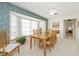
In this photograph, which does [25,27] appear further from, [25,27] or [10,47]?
[10,47]

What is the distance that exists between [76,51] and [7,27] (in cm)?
136

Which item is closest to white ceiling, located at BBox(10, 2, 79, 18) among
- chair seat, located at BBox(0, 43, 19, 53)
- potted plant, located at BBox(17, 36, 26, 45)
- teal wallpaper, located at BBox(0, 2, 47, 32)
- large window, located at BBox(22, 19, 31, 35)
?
teal wallpaper, located at BBox(0, 2, 47, 32)

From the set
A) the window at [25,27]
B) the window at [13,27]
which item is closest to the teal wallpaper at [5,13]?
the window at [13,27]

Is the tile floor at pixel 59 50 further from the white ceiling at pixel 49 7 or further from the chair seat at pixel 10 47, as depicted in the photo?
the white ceiling at pixel 49 7

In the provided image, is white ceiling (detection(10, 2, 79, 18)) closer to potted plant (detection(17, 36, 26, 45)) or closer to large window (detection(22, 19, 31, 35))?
large window (detection(22, 19, 31, 35))

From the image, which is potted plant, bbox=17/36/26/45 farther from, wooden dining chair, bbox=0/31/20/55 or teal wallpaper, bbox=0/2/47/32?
teal wallpaper, bbox=0/2/47/32

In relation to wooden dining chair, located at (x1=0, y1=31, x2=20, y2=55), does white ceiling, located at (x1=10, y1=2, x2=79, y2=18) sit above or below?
above

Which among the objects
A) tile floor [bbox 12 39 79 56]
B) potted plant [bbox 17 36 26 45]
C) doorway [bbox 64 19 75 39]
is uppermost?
doorway [bbox 64 19 75 39]

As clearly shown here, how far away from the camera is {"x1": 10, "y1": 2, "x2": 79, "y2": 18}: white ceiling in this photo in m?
2.03

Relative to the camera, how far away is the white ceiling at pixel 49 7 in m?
2.03

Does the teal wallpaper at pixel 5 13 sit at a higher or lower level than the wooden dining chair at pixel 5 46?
higher

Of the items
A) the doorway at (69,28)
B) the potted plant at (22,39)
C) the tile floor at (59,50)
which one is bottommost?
the tile floor at (59,50)

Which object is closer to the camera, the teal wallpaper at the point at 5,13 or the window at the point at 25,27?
the teal wallpaper at the point at 5,13

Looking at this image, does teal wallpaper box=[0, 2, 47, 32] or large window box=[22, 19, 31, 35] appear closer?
teal wallpaper box=[0, 2, 47, 32]
